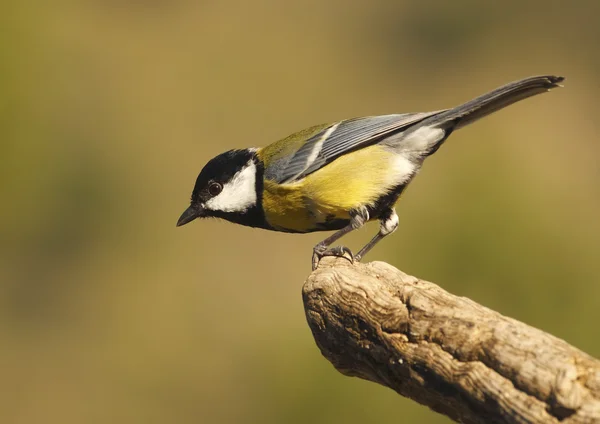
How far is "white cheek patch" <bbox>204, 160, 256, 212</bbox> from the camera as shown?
2.46 m

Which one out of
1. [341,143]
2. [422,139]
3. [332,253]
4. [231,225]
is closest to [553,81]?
[422,139]

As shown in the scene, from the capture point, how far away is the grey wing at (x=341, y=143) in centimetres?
236

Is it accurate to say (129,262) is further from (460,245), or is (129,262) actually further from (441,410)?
(441,410)

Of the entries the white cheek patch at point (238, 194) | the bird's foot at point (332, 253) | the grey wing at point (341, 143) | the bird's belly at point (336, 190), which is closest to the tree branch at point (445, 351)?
the bird's foot at point (332, 253)

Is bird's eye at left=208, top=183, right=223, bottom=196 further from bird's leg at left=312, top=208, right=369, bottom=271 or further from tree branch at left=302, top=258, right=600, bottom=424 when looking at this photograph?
tree branch at left=302, top=258, right=600, bottom=424

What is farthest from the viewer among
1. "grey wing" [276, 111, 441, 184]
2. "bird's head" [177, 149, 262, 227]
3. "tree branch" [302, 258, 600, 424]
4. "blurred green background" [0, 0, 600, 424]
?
"blurred green background" [0, 0, 600, 424]

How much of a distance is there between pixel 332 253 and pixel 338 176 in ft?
0.84

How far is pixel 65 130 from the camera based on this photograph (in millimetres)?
4617

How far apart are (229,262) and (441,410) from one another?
305 centimetres

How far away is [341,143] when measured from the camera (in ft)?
7.95

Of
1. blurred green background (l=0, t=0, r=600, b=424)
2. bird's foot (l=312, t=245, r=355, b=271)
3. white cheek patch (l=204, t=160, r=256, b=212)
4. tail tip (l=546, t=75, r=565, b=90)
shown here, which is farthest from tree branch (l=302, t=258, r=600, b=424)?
blurred green background (l=0, t=0, r=600, b=424)

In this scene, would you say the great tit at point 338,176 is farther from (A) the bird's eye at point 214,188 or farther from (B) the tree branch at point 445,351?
(B) the tree branch at point 445,351

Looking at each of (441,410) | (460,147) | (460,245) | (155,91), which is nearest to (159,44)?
(155,91)

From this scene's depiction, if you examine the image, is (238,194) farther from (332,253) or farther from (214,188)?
(332,253)
